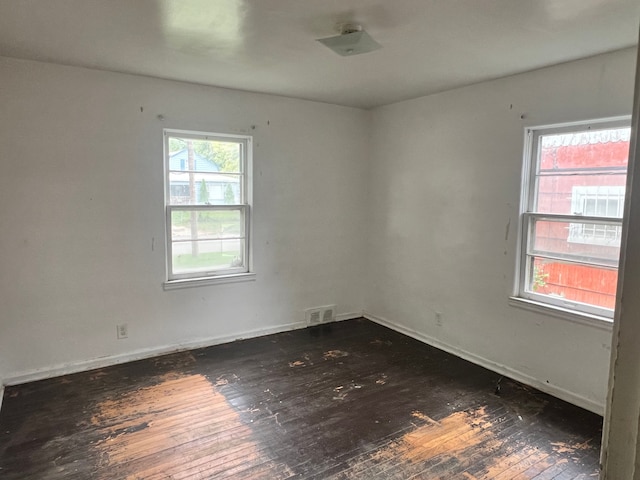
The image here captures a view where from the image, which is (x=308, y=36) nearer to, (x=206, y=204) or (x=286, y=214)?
(x=206, y=204)

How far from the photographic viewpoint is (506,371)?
349 cm

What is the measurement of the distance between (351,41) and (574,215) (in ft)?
6.54

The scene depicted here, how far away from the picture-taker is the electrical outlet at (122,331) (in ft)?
11.8

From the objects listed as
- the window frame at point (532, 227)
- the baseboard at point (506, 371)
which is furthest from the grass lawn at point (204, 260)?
the window frame at point (532, 227)

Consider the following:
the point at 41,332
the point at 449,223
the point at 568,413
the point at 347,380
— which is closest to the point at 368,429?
the point at 347,380

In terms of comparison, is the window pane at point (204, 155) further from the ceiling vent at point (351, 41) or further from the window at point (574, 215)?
the window at point (574, 215)

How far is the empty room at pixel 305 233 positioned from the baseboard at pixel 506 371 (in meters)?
0.02

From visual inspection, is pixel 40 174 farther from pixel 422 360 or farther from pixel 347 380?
pixel 422 360

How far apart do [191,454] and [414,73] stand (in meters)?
3.00

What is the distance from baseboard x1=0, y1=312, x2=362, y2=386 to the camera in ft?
10.6

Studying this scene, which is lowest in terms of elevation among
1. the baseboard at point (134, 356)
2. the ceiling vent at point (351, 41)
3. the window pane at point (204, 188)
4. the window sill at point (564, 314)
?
the baseboard at point (134, 356)

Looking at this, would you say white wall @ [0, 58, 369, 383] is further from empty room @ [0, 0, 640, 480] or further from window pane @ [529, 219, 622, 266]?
window pane @ [529, 219, 622, 266]

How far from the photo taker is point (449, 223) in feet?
12.9

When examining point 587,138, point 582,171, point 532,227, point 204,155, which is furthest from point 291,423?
point 587,138
